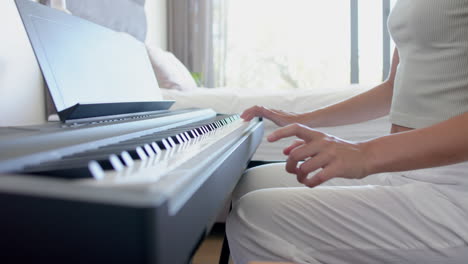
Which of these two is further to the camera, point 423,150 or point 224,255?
point 224,255

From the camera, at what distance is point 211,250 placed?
1.95m

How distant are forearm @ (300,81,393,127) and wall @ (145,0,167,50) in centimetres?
259

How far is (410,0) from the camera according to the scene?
39.1 inches

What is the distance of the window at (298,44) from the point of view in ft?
15.5

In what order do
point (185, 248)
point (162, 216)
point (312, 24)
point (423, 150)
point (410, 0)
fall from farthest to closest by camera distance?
point (312, 24)
point (410, 0)
point (423, 150)
point (185, 248)
point (162, 216)

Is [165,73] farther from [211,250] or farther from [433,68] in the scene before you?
[433,68]

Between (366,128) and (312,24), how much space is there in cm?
327

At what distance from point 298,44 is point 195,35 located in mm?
1379

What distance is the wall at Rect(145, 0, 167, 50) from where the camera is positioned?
12.1 feet

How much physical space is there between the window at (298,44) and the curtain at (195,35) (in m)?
0.31

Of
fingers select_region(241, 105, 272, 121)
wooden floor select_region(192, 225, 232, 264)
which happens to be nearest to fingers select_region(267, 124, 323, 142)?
fingers select_region(241, 105, 272, 121)

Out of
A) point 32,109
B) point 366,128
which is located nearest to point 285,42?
point 366,128

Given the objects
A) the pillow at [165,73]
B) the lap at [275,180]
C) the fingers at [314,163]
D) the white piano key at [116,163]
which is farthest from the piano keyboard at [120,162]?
the pillow at [165,73]

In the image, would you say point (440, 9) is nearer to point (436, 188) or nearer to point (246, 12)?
point (436, 188)
